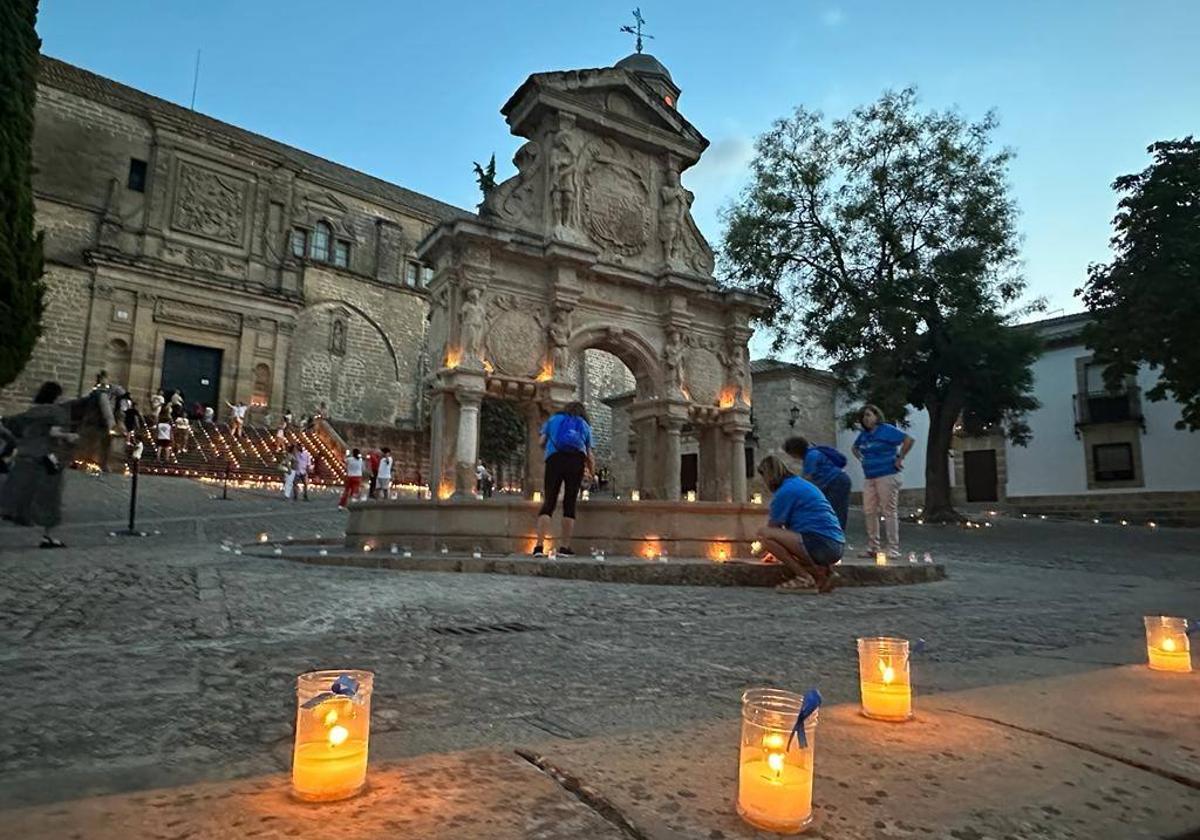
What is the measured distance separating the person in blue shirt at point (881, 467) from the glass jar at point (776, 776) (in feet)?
23.6

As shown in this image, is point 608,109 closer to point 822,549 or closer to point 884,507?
point 884,507

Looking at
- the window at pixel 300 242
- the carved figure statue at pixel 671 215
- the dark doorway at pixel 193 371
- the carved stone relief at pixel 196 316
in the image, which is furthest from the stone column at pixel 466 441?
the window at pixel 300 242

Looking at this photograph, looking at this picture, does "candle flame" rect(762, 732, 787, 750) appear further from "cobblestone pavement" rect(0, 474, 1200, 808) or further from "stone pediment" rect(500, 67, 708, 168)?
"stone pediment" rect(500, 67, 708, 168)

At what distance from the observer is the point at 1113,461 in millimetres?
23734

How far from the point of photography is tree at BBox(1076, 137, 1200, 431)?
47.0 ft

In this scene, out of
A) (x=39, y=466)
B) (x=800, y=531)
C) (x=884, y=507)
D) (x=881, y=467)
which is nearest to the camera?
(x=800, y=531)

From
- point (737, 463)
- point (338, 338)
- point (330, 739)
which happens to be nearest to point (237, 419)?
point (338, 338)

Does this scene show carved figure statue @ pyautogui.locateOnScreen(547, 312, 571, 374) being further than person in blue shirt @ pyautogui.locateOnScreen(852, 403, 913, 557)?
Yes

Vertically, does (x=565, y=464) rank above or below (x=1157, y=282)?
below

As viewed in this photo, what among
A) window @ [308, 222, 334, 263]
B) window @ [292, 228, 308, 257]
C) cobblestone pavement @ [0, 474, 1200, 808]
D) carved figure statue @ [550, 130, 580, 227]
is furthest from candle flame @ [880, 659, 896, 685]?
window @ [308, 222, 334, 263]

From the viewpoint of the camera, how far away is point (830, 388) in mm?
30500

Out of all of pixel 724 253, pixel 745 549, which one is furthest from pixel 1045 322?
pixel 745 549

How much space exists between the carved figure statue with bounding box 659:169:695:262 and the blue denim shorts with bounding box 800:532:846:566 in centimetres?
777

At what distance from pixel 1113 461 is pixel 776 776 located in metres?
28.3
